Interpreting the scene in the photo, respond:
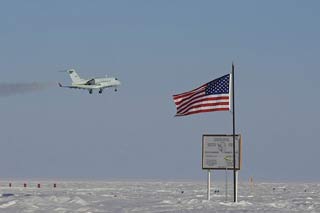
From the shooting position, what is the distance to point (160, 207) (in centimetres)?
3616

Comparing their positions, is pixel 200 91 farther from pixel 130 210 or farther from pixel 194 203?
pixel 130 210

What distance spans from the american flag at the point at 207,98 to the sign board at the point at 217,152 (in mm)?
5186

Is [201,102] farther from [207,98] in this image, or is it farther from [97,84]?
[97,84]

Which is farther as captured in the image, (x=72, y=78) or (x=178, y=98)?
(x=72, y=78)

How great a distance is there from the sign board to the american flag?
5.19 m

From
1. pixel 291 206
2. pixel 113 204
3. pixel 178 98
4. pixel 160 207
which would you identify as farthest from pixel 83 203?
pixel 291 206

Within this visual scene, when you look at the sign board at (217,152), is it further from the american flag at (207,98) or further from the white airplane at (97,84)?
the white airplane at (97,84)

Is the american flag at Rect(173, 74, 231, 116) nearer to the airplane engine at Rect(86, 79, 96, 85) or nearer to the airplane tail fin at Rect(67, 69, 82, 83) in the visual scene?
the airplane engine at Rect(86, 79, 96, 85)

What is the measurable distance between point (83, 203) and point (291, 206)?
A: 10.7 metres

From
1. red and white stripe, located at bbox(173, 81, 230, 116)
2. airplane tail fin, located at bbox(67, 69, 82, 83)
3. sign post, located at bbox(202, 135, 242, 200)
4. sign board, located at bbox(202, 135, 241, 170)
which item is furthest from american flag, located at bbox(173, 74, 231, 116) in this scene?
airplane tail fin, located at bbox(67, 69, 82, 83)

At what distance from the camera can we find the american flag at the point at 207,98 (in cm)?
3959

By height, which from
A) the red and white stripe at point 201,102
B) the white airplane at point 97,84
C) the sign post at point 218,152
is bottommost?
the sign post at point 218,152

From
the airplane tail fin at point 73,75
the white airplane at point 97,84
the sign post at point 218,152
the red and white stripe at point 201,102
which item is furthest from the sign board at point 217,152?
the airplane tail fin at point 73,75

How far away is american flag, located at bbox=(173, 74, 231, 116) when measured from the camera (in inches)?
1559
